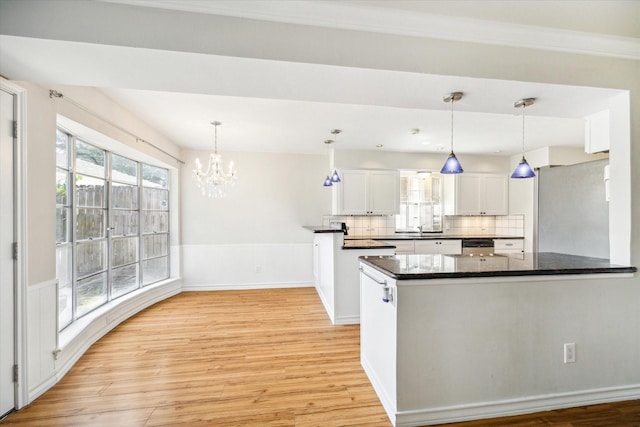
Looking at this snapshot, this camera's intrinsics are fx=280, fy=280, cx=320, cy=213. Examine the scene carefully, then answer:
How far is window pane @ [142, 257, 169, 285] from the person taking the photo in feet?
14.3

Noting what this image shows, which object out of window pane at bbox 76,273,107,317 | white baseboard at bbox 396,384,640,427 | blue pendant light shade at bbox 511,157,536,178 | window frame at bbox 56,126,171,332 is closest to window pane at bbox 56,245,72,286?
window frame at bbox 56,126,171,332

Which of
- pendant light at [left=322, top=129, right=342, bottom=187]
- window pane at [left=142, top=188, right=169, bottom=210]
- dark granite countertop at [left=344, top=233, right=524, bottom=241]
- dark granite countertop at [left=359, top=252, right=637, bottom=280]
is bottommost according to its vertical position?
dark granite countertop at [left=344, top=233, right=524, bottom=241]

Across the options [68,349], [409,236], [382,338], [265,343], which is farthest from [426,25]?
[409,236]

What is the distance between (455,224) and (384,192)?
187cm

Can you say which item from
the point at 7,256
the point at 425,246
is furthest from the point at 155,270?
the point at 425,246

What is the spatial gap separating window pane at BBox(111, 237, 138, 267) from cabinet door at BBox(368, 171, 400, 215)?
12.5ft

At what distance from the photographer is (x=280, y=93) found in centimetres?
206

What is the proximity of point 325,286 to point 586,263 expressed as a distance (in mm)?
2804

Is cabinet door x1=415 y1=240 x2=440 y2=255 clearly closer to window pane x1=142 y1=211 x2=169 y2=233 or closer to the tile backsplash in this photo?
the tile backsplash

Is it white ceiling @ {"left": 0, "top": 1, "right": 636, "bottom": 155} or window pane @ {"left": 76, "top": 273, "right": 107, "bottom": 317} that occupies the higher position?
white ceiling @ {"left": 0, "top": 1, "right": 636, "bottom": 155}

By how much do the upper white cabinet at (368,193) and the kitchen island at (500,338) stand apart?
303cm

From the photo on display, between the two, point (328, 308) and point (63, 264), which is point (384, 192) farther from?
point (63, 264)

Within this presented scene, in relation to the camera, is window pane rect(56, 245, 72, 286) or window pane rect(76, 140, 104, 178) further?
window pane rect(76, 140, 104, 178)

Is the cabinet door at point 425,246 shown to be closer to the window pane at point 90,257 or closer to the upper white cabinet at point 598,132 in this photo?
the upper white cabinet at point 598,132
